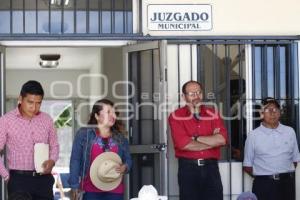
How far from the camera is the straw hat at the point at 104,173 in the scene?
5105 millimetres

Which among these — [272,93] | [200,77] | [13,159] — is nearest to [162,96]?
[200,77]

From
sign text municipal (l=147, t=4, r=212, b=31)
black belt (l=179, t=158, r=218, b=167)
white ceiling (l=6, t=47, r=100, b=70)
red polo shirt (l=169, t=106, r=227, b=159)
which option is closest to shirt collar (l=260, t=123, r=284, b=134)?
red polo shirt (l=169, t=106, r=227, b=159)

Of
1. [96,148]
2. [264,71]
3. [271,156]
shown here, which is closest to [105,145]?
[96,148]

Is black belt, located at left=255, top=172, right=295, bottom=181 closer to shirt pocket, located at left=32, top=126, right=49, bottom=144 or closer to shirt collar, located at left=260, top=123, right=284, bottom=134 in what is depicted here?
shirt collar, located at left=260, top=123, right=284, bottom=134

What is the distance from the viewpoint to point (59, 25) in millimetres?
6645

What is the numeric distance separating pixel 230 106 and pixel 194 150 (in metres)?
1.06

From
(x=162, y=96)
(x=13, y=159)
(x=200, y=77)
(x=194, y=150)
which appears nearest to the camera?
(x=13, y=159)

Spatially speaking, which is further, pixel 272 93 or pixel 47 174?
pixel 272 93

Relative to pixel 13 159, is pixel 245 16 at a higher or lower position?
higher

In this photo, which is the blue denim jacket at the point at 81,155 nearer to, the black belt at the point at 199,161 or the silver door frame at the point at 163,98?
the black belt at the point at 199,161

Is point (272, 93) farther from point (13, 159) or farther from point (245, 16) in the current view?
point (13, 159)

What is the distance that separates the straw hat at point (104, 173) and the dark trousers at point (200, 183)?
31.9 inches

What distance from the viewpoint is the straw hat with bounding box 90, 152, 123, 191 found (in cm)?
511

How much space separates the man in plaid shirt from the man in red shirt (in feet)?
3.98
